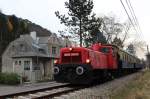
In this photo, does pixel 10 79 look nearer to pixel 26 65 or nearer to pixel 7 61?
pixel 26 65

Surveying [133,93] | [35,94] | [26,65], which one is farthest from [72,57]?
[26,65]

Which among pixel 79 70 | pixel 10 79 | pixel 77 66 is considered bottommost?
pixel 10 79

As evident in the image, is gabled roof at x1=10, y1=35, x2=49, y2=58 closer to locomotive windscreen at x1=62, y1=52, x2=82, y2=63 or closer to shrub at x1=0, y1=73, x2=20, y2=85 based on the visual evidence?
shrub at x1=0, y1=73, x2=20, y2=85

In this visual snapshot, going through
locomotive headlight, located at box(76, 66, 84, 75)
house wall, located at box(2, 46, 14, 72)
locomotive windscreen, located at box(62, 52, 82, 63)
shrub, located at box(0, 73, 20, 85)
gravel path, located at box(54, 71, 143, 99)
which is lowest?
gravel path, located at box(54, 71, 143, 99)

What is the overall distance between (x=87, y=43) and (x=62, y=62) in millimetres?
41844

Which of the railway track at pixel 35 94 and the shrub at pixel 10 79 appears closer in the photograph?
the railway track at pixel 35 94

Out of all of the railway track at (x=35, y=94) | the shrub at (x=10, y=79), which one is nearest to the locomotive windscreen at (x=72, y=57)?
the railway track at (x=35, y=94)

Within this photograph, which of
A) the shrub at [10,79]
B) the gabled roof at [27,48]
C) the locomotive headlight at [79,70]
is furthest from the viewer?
the gabled roof at [27,48]

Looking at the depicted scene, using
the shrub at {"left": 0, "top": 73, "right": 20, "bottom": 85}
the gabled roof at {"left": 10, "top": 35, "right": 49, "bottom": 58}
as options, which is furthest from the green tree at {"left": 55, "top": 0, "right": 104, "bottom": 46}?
the shrub at {"left": 0, "top": 73, "right": 20, "bottom": 85}

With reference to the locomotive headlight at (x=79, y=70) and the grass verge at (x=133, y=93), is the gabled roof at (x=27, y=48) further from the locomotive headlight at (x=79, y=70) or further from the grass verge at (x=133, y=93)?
the grass verge at (x=133, y=93)

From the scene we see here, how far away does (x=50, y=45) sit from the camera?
64.1 meters

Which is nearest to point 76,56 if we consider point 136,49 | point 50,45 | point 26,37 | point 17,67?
point 17,67

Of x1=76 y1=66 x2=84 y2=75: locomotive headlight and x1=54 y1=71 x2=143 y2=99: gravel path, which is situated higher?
x1=76 y1=66 x2=84 y2=75: locomotive headlight

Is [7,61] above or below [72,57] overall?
above
